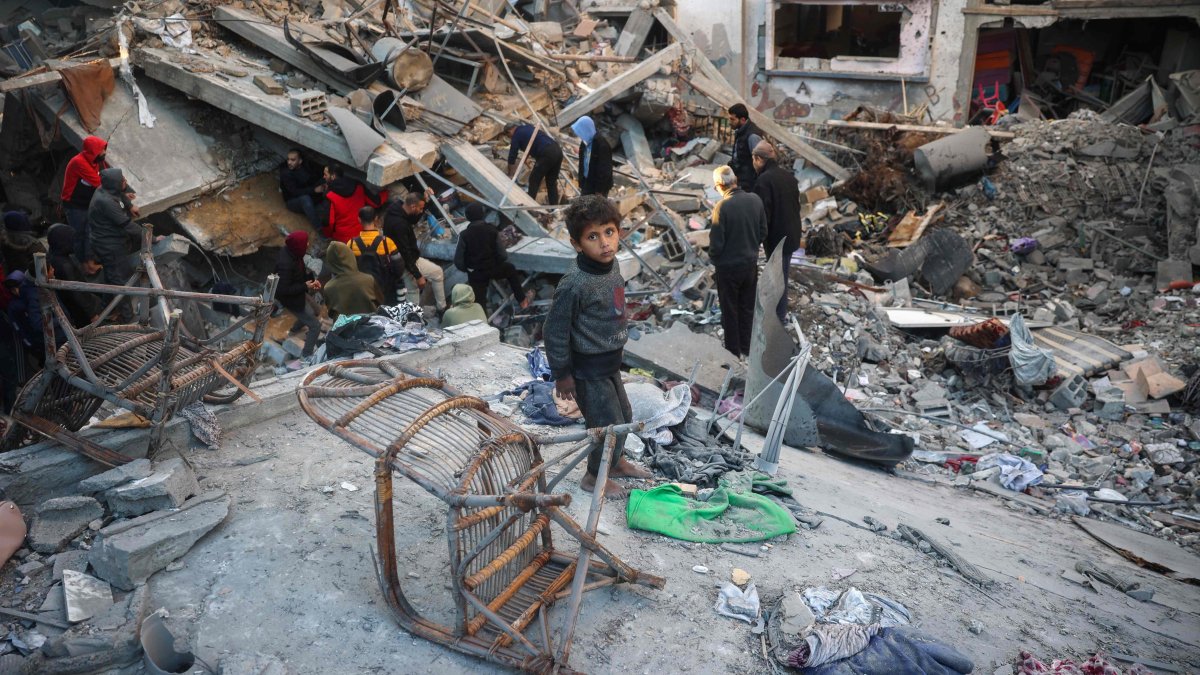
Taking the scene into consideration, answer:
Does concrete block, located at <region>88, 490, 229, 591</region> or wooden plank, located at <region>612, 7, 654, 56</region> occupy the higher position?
wooden plank, located at <region>612, 7, 654, 56</region>

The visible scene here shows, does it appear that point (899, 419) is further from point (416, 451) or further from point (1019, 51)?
point (1019, 51)

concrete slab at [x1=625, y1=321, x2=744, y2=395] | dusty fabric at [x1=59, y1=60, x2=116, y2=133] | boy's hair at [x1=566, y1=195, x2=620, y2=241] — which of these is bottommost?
concrete slab at [x1=625, y1=321, x2=744, y2=395]

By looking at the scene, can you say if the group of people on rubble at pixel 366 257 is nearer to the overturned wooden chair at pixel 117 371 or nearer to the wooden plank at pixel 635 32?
the overturned wooden chair at pixel 117 371

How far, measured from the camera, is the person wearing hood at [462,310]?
25.1ft

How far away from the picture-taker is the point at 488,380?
6.28 meters

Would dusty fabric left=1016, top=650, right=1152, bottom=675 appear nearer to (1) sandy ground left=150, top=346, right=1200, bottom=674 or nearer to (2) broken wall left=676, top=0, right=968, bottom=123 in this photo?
(1) sandy ground left=150, top=346, right=1200, bottom=674

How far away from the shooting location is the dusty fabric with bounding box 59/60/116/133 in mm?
9227

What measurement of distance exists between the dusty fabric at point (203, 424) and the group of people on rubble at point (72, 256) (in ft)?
6.54

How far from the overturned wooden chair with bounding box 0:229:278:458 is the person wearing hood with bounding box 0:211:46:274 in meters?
2.85

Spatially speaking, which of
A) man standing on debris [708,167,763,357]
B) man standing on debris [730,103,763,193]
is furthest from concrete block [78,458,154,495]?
man standing on debris [730,103,763,193]

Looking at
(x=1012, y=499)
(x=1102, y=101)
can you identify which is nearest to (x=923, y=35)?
(x=1102, y=101)

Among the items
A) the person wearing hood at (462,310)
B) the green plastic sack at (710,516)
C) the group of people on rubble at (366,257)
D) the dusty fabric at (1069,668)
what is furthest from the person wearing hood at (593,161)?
the dusty fabric at (1069,668)

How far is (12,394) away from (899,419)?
7.43 metres

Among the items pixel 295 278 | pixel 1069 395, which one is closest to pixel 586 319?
pixel 295 278
